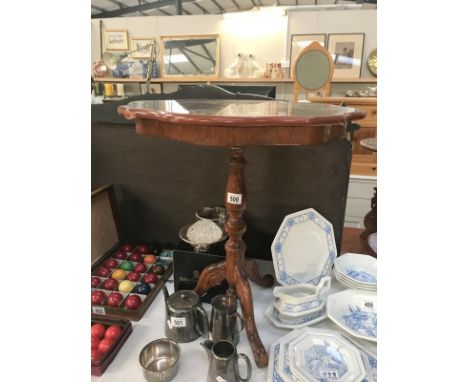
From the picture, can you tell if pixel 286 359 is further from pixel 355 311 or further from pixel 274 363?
pixel 355 311

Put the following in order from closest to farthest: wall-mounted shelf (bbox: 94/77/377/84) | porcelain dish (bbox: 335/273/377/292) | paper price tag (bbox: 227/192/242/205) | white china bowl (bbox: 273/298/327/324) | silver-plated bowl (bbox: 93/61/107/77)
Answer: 1. paper price tag (bbox: 227/192/242/205)
2. white china bowl (bbox: 273/298/327/324)
3. porcelain dish (bbox: 335/273/377/292)
4. wall-mounted shelf (bbox: 94/77/377/84)
5. silver-plated bowl (bbox: 93/61/107/77)

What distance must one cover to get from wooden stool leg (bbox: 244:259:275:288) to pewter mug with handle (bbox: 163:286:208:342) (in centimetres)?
24

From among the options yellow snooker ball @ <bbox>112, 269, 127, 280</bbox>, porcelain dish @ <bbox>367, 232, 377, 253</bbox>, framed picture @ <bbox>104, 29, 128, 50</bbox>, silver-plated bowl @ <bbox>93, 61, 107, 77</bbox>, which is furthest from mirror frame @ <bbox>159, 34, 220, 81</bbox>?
yellow snooker ball @ <bbox>112, 269, 127, 280</bbox>

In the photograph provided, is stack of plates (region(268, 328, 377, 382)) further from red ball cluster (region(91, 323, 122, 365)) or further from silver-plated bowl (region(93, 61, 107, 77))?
silver-plated bowl (region(93, 61, 107, 77))

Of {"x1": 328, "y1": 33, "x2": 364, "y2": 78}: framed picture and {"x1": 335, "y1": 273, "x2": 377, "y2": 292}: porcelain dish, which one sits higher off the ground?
{"x1": 328, "y1": 33, "x2": 364, "y2": 78}: framed picture

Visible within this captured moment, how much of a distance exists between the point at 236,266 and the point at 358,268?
1.80ft

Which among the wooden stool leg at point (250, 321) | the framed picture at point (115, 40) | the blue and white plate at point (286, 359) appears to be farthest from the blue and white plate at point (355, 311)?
the framed picture at point (115, 40)

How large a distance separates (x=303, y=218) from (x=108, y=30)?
4.44 meters

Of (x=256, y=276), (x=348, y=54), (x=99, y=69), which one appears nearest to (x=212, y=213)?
(x=256, y=276)

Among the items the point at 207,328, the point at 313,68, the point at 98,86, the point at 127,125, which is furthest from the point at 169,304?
the point at 98,86

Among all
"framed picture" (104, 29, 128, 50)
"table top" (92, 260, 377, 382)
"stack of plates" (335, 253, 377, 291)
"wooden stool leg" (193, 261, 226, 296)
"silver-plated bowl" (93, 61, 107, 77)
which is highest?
"framed picture" (104, 29, 128, 50)

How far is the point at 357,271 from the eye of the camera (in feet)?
3.87

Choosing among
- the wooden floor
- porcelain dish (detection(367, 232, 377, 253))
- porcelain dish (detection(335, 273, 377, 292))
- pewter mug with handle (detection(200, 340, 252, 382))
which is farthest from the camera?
the wooden floor

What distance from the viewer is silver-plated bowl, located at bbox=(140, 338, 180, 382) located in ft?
2.52
